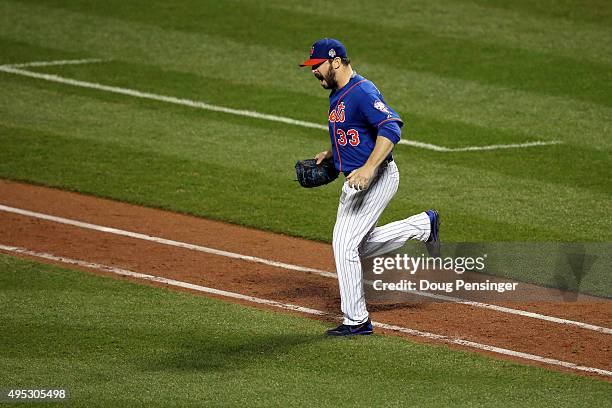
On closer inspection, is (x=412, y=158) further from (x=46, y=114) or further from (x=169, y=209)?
(x=46, y=114)

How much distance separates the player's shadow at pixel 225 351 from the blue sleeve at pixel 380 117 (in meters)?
1.48

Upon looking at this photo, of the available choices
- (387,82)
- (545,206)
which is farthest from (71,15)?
(545,206)

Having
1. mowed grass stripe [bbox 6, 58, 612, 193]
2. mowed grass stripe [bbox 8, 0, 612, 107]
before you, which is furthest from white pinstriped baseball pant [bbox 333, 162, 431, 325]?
mowed grass stripe [bbox 8, 0, 612, 107]

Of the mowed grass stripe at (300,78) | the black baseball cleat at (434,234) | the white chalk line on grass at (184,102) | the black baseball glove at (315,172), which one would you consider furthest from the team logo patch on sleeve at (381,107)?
the mowed grass stripe at (300,78)

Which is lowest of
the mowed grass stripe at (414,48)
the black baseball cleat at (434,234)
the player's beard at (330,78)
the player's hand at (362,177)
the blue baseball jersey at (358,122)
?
the black baseball cleat at (434,234)

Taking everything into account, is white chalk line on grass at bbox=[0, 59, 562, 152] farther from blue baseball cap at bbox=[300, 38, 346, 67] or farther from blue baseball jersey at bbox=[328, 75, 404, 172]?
blue baseball cap at bbox=[300, 38, 346, 67]

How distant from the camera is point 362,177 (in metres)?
7.24

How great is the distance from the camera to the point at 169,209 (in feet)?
35.2

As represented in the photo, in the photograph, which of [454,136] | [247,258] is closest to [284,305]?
[247,258]

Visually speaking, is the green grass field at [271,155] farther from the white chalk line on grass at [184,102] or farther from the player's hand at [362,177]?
the player's hand at [362,177]

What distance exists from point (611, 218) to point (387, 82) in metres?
4.69

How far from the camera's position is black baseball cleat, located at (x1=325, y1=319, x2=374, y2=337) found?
302 inches

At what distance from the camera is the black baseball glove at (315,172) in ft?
26.0

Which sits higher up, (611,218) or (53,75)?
(53,75)
